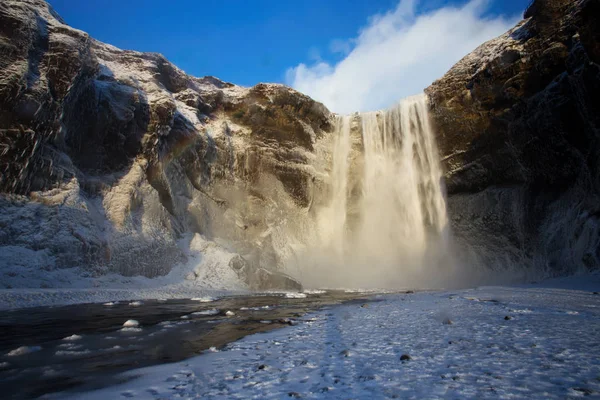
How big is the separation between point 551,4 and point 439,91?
7.91 m

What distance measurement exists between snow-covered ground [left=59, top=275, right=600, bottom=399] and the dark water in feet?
1.51

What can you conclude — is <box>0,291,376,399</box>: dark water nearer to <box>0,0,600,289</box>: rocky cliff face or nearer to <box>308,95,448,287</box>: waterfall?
<box>0,0,600,289</box>: rocky cliff face

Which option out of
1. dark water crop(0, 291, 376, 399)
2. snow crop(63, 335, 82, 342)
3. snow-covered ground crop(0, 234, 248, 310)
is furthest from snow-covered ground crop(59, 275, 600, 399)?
snow-covered ground crop(0, 234, 248, 310)

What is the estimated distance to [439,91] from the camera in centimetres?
2592

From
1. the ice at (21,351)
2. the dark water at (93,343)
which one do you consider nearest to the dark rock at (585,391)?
the dark water at (93,343)

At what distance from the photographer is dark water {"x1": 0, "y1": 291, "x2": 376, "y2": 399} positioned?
3.20m

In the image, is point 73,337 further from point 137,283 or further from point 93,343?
point 137,283

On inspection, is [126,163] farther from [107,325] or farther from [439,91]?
A: [439,91]

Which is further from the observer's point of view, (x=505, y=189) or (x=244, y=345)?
(x=505, y=189)

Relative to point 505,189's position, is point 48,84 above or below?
above

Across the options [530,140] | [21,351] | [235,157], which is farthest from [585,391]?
[235,157]

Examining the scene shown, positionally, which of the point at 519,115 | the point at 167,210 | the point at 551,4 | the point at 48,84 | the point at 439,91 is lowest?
the point at 167,210

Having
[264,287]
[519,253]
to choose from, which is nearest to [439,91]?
[519,253]

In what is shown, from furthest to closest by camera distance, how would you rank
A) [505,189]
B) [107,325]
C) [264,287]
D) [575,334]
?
[505,189] → [264,287] → [107,325] → [575,334]
